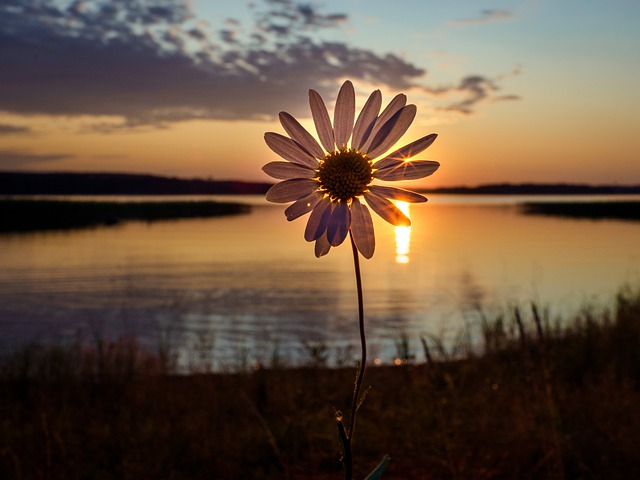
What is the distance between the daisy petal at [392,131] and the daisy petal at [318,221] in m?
0.09

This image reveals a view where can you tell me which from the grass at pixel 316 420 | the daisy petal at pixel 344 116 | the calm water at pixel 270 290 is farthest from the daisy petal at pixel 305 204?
the calm water at pixel 270 290

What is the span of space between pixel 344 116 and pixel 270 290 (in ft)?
49.0

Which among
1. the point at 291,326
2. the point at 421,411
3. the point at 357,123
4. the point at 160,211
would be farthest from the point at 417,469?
the point at 160,211

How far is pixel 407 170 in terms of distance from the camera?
0.94 meters

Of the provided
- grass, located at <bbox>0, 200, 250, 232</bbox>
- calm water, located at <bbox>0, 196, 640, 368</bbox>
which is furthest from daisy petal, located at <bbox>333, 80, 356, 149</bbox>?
grass, located at <bbox>0, 200, 250, 232</bbox>

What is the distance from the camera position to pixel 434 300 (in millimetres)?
14414

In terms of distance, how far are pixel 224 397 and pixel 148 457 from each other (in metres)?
1.87

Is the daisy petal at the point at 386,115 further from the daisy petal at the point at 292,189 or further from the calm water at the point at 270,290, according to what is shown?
the calm water at the point at 270,290

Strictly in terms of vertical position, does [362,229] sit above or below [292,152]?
below

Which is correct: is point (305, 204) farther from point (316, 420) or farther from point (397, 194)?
point (316, 420)

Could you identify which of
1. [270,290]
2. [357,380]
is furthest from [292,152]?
[270,290]

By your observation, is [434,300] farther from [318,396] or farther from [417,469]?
[417,469]

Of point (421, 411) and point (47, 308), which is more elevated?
point (421, 411)

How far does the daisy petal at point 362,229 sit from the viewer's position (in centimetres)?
85
